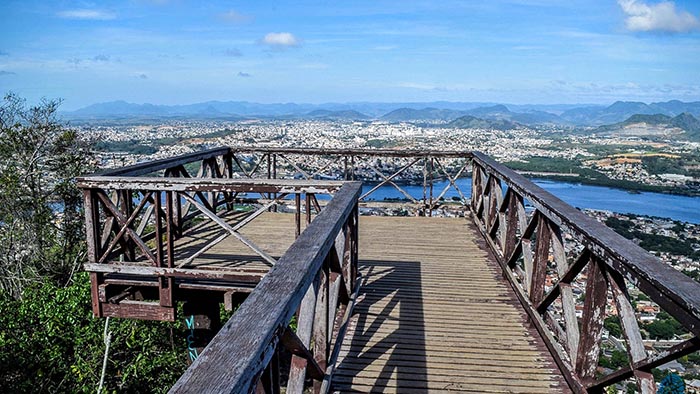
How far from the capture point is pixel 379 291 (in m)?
4.76

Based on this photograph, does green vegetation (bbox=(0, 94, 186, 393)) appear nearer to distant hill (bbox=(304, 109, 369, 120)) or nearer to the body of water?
the body of water

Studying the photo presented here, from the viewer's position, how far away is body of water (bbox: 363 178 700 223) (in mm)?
26297

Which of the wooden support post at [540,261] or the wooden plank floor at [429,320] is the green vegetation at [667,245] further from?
the wooden support post at [540,261]

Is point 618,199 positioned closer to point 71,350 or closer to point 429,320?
point 71,350

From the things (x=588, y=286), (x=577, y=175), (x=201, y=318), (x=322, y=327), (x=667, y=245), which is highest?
(x=588, y=286)

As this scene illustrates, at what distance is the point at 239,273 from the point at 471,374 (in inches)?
82.0

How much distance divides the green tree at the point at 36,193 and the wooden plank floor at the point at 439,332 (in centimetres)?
959

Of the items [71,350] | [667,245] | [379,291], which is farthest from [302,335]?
[667,245]

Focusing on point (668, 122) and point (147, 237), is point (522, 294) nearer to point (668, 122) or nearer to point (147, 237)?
point (147, 237)

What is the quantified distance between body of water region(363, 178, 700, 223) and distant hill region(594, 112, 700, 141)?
63.3 metres

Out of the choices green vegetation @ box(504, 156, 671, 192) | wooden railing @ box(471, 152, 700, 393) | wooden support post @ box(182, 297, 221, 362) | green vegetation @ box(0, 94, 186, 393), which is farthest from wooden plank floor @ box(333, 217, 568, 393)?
green vegetation @ box(504, 156, 671, 192)

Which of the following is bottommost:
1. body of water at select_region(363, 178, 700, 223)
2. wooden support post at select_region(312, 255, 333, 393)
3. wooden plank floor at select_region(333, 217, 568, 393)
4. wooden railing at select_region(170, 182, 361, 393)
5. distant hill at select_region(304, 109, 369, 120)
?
body of water at select_region(363, 178, 700, 223)

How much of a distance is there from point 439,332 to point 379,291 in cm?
96

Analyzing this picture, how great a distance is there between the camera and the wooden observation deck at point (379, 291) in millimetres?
1723
